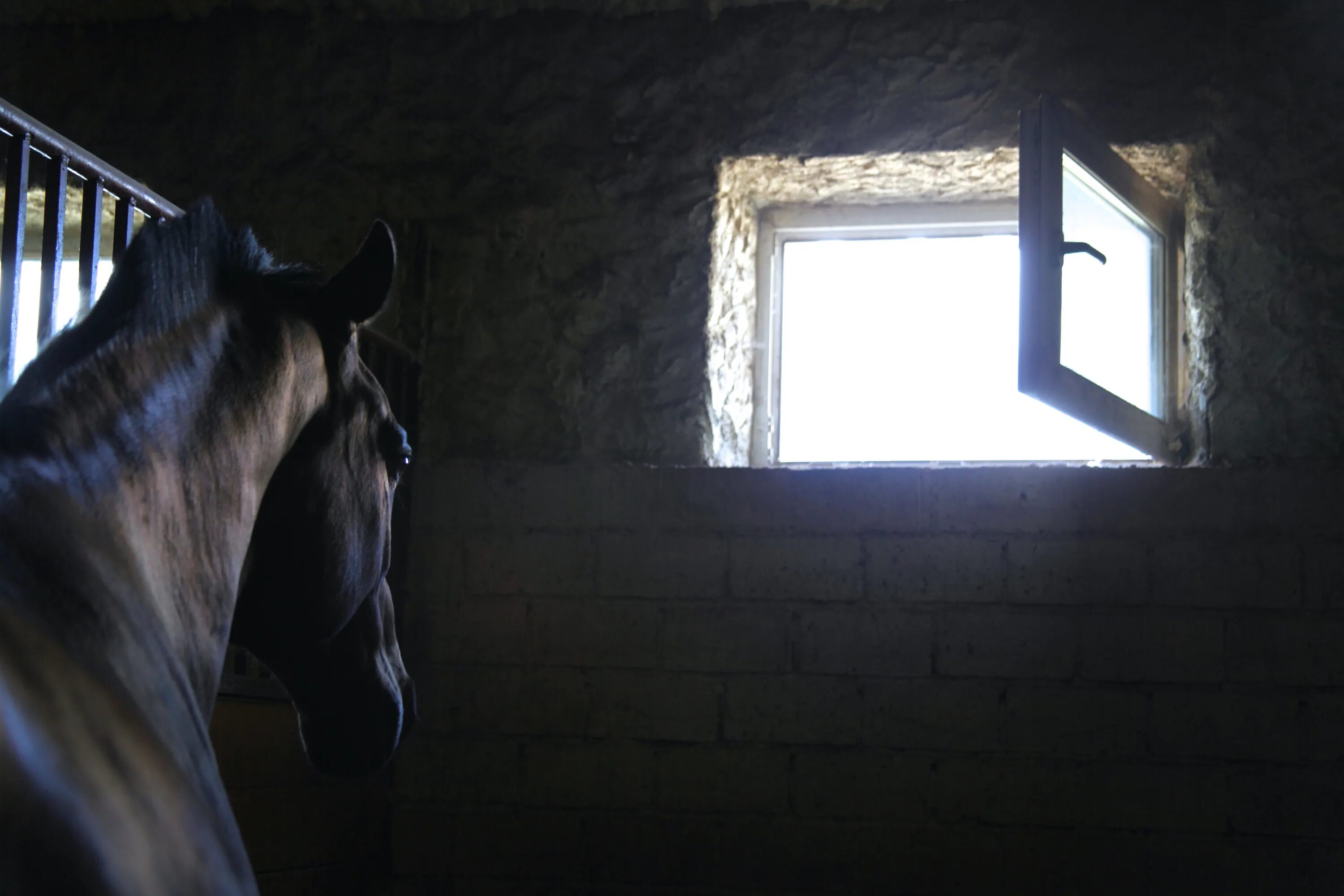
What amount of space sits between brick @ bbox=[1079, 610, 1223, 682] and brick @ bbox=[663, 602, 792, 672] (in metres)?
0.67

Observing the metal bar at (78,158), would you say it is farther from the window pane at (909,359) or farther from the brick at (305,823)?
the window pane at (909,359)

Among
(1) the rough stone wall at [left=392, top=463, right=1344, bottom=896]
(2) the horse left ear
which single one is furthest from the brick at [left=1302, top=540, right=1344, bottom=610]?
(2) the horse left ear

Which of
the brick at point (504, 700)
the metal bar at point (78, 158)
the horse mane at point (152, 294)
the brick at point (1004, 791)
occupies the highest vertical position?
the metal bar at point (78, 158)

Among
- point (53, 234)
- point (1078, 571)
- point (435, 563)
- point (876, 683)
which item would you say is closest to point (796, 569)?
point (876, 683)

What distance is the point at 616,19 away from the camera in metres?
2.96

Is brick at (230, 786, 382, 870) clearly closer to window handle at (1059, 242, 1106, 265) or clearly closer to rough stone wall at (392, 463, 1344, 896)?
rough stone wall at (392, 463, 1344, 896)

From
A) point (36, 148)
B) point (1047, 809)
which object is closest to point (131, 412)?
point (36, 148)

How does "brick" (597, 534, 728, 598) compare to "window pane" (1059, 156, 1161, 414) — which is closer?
"window pane" (1059, 156, 1161, 414)

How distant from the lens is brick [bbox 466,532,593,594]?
A: 270 centimetres

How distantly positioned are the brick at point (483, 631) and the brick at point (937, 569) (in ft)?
2.73

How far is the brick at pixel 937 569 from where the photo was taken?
2.56 m

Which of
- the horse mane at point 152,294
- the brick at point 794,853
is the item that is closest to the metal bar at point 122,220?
the horse mane at point 152,294

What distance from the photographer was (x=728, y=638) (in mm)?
2625

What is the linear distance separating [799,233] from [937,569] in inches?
39.9
